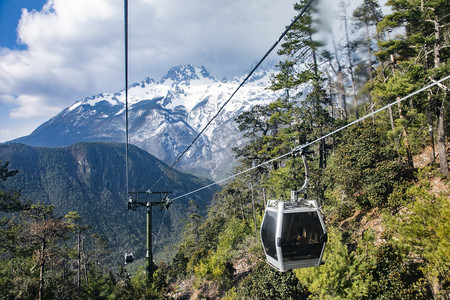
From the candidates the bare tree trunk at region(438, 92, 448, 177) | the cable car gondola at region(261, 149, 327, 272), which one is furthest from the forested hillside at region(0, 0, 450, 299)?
the cable car gondola at region(261, 149, 327, 272)

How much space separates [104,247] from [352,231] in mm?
54178

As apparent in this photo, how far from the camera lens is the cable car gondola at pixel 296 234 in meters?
6.86

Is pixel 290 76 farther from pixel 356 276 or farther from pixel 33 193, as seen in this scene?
pixel 33 193

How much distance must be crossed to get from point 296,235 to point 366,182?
12.5m

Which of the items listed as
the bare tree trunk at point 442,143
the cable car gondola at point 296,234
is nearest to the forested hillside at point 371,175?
the bare tree trunk at point 442,143

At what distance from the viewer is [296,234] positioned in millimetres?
6871

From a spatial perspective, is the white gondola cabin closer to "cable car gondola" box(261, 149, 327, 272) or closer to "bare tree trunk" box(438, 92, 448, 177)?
"cable car gondola" box(261, 149, 327, 272)

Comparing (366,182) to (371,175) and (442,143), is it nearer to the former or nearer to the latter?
(371,175)

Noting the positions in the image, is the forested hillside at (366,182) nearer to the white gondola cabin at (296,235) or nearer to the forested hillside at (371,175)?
the forested hillside at (371,175)

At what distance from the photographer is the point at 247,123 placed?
2927 cm

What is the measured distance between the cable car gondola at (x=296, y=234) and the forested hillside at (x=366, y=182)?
1825mm

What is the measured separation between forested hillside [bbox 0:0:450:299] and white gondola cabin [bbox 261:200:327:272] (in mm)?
1842

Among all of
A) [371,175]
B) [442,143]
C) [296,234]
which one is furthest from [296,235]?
[442,143]

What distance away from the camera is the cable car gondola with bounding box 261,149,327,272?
6.86 metres
